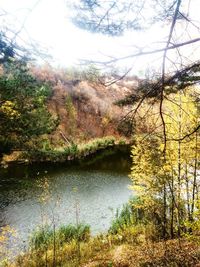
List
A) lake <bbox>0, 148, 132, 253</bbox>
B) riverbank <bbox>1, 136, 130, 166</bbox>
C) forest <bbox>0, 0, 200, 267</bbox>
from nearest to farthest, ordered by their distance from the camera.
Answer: forest <bbox>0, 0, 200, 267</bbox>
lake <bbox>0, 148, 132, 253</bbox>
riverbank <bbox>1, 136, 130, 166</bbox>

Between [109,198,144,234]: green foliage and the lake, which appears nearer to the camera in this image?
[109,198,144,234]: green foliage

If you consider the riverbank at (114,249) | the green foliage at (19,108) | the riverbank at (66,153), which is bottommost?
the riverbank at (114,249)

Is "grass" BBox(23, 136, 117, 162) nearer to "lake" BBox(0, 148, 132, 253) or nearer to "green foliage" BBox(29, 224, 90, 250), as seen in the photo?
"lake" BBox(0, 148, 132, 253)

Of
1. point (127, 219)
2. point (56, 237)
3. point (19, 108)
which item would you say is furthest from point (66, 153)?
point (56, 237)

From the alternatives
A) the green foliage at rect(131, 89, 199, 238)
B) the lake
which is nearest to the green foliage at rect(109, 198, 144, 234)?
the lake

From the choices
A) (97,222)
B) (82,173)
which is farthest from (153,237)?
(82,173)

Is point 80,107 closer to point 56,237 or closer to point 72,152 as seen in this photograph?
point 72,152

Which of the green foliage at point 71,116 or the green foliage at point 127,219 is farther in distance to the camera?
the green foliage at point 71,116

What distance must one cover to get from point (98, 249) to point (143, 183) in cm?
267

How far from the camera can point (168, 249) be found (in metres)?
8.06

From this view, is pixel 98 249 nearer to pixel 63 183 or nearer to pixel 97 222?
pixel 97 222

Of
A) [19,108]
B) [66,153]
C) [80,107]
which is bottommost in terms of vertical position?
[66,153]

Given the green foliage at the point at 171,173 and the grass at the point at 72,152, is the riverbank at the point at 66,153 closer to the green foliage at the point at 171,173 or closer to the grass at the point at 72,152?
the grass at the point at 72,152

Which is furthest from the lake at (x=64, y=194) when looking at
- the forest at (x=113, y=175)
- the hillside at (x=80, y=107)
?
the hillside at (x=80, y=107)
